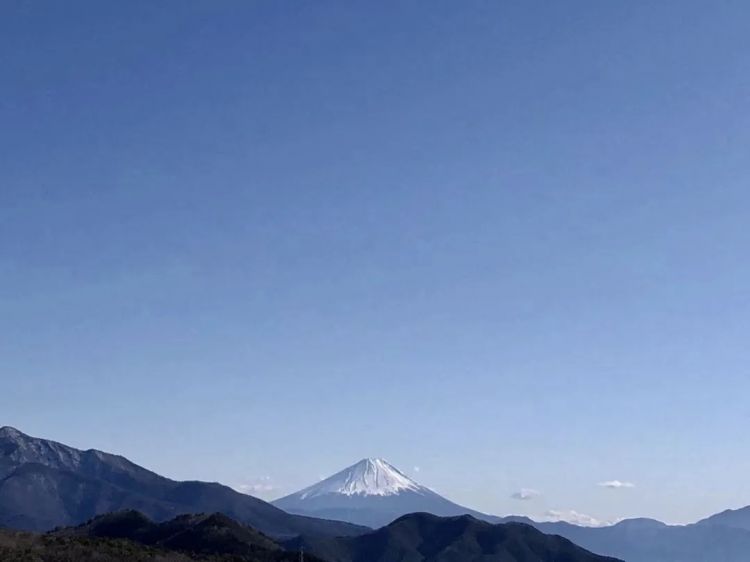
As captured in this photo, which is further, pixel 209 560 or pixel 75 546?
pixel 209 560

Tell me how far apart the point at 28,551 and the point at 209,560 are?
33.7 m

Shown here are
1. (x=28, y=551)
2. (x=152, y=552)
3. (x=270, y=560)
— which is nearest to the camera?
(x=28, y=551)

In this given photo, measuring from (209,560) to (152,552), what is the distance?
12.2 meters

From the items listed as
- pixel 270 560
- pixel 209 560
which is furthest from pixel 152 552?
pixel 270 560

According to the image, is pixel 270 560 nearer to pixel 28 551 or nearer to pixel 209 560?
pixel 209 560

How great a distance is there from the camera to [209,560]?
166125 millimetres

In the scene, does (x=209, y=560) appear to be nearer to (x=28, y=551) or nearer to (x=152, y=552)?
(x=152, y=552)

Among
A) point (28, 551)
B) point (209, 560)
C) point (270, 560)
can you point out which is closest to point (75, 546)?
point (28, 551)

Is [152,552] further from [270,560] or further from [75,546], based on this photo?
[270,560]

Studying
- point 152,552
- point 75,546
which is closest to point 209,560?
point 152,552

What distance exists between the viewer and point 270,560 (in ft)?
643

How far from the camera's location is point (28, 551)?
14100 centimetres

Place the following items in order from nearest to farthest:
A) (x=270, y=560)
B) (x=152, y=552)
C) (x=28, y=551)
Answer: (x=28, y=551) < (x=152, y=552) < (x=270, y=560)

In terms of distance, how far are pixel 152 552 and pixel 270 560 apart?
4314 centimetres
